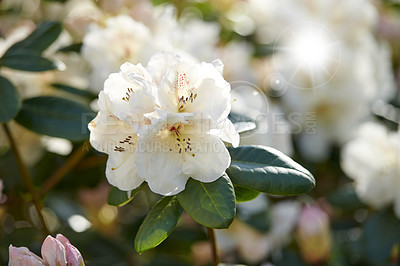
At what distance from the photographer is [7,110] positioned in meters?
1.02

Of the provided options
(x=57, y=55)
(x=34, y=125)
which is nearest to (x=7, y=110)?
(x=34, y=125)

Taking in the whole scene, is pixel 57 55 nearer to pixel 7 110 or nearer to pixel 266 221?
pixel 7 110

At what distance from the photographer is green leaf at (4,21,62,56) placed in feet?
3.67

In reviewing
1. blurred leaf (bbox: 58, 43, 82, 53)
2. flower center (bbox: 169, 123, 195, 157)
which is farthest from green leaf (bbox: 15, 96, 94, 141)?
flower center (bbox: 169, 123, 195, 157)

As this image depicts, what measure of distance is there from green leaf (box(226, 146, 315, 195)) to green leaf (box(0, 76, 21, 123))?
1.55 ft

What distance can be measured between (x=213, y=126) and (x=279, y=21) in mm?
1000

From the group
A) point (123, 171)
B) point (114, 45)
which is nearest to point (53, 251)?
point (123, 171)

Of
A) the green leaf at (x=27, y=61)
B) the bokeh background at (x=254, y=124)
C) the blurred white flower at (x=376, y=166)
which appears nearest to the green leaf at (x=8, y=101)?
the green leaf at (x=27, y=61)

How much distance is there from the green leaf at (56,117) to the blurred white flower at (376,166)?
698 mm

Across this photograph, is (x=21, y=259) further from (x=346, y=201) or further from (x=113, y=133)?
(x=346, y=201)

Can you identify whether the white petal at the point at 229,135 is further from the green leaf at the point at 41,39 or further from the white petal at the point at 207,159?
the green leaf at the point at 41,39

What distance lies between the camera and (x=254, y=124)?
885 mm

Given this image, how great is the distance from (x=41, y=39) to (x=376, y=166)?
2.86ft

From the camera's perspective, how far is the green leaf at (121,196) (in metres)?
0.82
